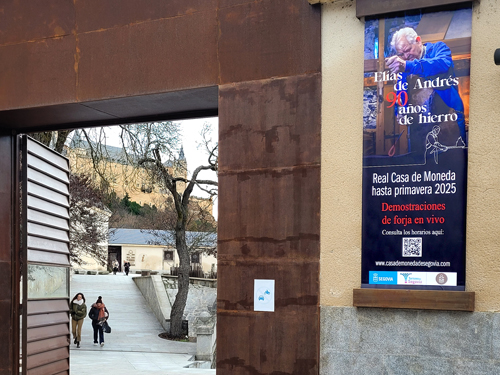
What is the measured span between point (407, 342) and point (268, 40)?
352 cm

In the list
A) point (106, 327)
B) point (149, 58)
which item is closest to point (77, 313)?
point (106, 327)

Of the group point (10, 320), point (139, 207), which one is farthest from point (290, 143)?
point (139, 207)

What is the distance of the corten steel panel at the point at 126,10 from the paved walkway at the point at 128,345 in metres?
9.92

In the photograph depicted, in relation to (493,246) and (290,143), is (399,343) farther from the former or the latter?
(290,143)

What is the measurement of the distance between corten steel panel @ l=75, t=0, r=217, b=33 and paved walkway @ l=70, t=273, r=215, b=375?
992 centimetres

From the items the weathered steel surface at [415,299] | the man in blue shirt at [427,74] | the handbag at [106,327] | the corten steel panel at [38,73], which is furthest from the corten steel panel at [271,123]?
the handbag at [106,327]

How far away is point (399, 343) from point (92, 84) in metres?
4.71

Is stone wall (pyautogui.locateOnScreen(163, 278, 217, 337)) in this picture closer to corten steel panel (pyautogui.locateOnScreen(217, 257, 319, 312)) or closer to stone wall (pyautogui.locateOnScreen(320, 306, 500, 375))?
corten steel panel (pyautogui.locateOnScreen(217, 257, 319, 312))

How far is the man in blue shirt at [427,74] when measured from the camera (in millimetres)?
6594

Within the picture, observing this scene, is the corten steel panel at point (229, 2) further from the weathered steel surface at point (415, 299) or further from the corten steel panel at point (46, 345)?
the corten steel panel at point (46, 345)

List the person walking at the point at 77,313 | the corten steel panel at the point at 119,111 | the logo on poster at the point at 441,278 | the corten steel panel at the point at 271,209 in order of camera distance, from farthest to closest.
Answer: the person walking at the point at 77,313 → the corten steel panel at the point at 119,111 → the corten steel panel at the point at 271,209 → the logo on poster at the point at 441,278

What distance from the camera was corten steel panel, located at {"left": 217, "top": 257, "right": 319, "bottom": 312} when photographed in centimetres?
704

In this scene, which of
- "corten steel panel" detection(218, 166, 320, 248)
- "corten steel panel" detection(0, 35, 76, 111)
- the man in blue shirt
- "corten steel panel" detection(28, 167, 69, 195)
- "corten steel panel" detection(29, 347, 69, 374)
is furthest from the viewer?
"corten steel panel" detection(28, 167, 69, 195)

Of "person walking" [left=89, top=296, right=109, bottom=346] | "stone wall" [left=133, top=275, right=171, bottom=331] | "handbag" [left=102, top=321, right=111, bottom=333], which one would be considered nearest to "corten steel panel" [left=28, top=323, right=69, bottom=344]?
"person walking" [left=89, top=296, right=109, bottom=346]
